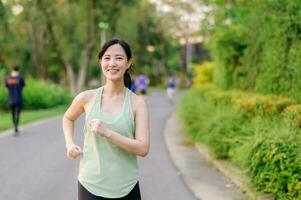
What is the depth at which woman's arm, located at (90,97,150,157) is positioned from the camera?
3111 mm

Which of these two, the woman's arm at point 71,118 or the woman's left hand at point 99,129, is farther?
the woman's arm at point 71,118

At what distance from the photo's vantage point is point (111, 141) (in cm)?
317

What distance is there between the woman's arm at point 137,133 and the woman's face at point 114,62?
0.66 feet

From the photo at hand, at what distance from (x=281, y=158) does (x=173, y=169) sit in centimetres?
381

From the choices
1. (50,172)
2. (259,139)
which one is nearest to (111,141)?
(259,139)

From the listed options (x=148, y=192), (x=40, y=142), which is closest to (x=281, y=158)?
(x=148, y=192)

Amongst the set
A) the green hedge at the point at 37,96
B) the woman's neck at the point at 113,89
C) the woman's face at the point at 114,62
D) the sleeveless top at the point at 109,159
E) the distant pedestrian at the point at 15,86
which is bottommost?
the green hedge at the point at 37,96

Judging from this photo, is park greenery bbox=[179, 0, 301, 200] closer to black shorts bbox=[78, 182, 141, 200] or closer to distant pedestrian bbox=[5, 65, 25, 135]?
black shorts bbox=[78, 182, 141, 200]

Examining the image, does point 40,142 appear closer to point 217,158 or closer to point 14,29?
point 217,158

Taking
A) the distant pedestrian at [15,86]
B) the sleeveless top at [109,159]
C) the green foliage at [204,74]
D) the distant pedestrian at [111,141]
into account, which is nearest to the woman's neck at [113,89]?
the distant pedestrian at [111,141]

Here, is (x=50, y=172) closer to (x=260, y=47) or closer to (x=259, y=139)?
(x=259, y=139)

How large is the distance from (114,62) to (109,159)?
59 centimetres

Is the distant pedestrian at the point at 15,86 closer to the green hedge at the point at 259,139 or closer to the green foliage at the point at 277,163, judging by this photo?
the green hedge at the point at 259,139

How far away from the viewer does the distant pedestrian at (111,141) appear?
10.8ft
